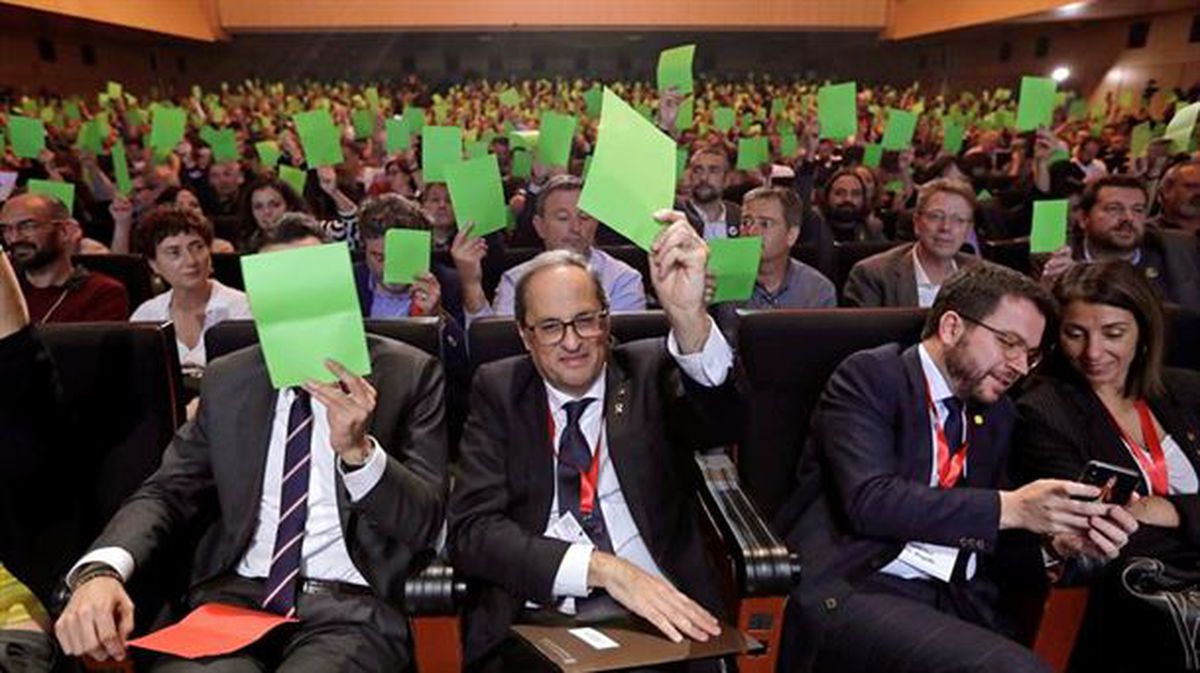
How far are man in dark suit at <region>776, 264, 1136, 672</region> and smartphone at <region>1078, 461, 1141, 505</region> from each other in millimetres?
67

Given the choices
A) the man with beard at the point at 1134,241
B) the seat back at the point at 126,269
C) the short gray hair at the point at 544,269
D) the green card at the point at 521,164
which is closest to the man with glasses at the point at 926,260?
the man with beard at the point at 1134,241

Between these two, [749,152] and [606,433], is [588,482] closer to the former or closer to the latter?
[606,433]

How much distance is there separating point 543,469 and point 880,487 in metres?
0.69

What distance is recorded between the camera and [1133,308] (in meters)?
1.97

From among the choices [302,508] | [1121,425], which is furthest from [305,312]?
[1121,425]

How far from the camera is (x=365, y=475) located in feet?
5.24

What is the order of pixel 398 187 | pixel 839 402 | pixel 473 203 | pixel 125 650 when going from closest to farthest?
1. pixel 125 650
2. pixel 839 402
3. pixel 473 203
4. pixel 398 187

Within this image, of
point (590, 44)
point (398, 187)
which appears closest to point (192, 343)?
point (398, 187)

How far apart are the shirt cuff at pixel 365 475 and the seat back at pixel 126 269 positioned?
2352mm

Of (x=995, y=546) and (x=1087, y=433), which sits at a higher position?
(x=1087, y=433)

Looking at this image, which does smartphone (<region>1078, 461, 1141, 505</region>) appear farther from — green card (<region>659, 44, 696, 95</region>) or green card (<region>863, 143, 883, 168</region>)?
green card (<region>863, 143, 883, 168</region>)

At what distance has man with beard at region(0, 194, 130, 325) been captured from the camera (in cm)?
284

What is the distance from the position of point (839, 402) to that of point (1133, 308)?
724 mm

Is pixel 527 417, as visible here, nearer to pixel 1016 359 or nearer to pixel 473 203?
pixel 1016 359
